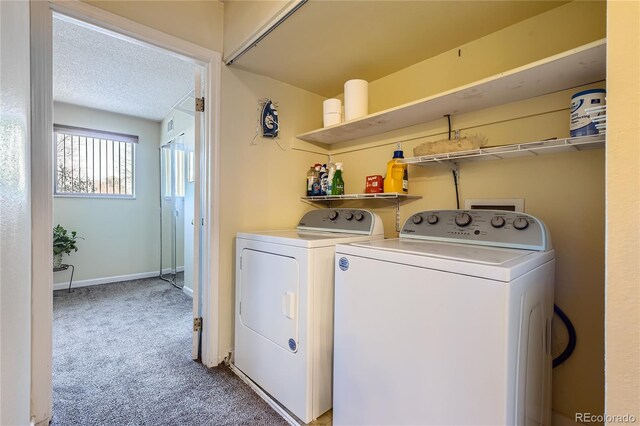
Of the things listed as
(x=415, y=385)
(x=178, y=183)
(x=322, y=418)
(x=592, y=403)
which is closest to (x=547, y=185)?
(x=592, y=403)

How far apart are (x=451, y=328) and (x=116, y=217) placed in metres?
4.59

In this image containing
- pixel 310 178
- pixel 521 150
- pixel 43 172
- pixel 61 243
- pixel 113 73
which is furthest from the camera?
pixel 61 243

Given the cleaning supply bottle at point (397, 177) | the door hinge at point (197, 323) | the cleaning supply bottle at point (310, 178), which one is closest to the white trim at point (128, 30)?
the cleaning supply bottle at point (310, 178)

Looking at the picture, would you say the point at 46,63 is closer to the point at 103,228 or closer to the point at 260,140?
the point at 260,140

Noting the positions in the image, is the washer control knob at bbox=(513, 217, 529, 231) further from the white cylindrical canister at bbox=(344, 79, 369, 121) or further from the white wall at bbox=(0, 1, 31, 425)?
the white wall at bbox=(0, 1, 31, 425)

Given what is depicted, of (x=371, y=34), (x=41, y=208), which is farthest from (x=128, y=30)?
(x=371, y=34)

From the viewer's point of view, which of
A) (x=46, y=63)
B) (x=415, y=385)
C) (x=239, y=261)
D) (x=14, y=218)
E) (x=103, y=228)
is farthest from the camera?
(x=103, y=228)

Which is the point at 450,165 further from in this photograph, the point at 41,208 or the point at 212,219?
the point at 41,208

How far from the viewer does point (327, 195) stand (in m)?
2.10

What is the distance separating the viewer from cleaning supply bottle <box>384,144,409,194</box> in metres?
1.73

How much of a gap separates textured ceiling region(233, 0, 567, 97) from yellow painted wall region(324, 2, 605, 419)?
0.11 metres

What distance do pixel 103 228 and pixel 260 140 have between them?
10.9 ft

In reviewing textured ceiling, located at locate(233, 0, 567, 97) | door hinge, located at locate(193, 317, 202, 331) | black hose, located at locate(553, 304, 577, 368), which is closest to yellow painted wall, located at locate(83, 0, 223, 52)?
textured ceiling, located at locate(233, 0, 567, 97)

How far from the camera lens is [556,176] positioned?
1303mm
